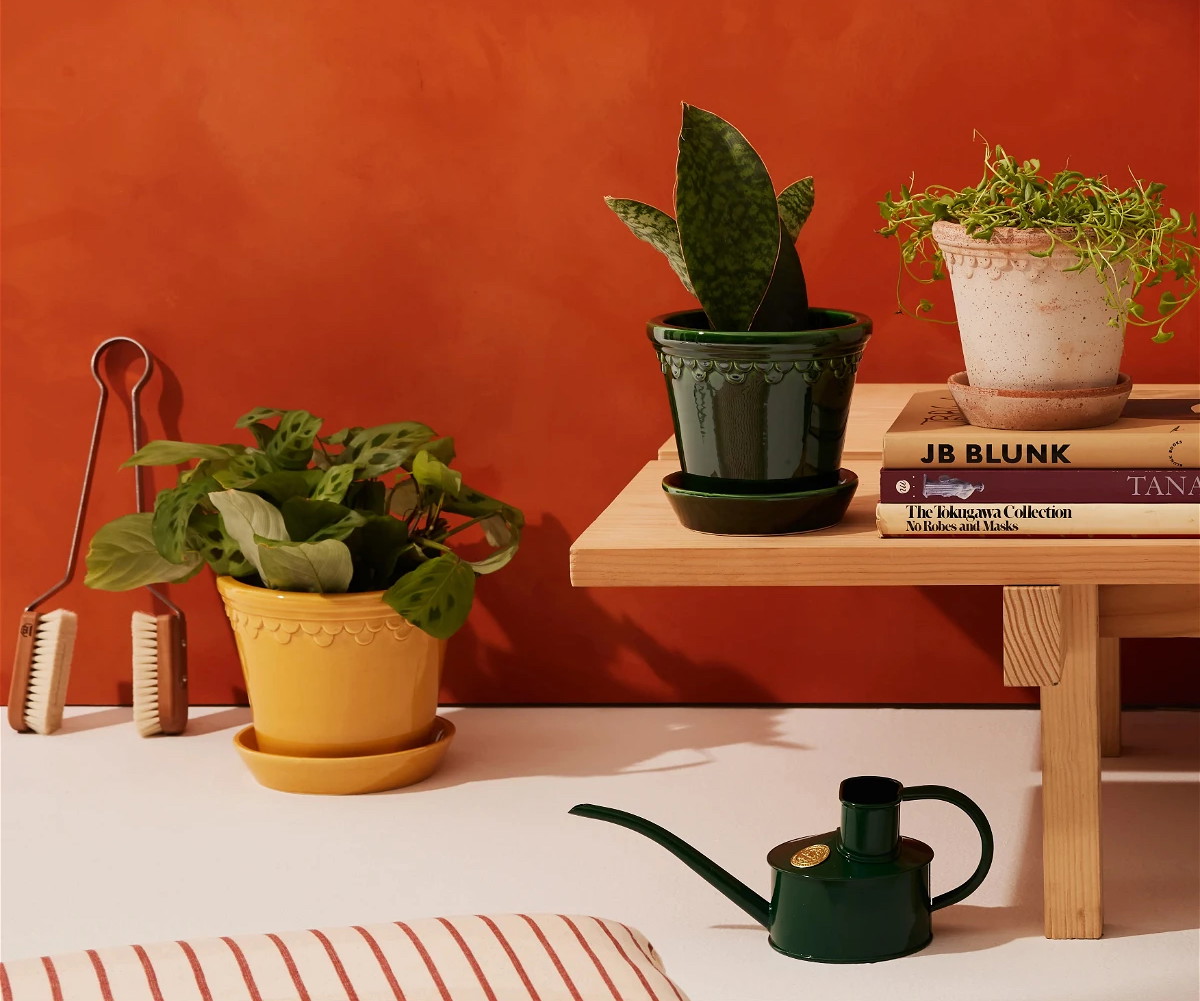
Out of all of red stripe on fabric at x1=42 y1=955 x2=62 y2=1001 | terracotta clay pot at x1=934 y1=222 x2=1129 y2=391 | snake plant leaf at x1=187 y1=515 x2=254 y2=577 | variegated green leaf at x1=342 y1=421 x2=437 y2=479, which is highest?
terracotta clay pot at x1=934 y1=222 x2=1129 y2=391

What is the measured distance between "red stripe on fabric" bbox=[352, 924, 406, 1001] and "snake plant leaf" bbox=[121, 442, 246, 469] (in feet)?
3.83

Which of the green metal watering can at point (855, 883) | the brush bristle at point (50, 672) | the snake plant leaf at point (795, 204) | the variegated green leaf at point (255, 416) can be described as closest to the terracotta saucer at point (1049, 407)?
the snake plant leaf at point (795, 204)

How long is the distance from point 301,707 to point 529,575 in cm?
46

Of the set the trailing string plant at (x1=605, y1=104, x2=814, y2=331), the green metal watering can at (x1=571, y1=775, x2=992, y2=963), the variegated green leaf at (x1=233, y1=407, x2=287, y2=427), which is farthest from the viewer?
the variegated green leaf at (x1=233, y1=407, x2=287, y2=427)

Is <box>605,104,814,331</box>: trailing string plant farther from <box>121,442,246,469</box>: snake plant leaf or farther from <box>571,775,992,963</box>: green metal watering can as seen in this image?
<box>121,442,246,469</box>: snake plant leaf

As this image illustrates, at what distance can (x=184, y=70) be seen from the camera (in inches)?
81.4

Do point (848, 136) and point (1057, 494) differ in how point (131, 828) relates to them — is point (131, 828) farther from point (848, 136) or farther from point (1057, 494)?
point (848, 136)

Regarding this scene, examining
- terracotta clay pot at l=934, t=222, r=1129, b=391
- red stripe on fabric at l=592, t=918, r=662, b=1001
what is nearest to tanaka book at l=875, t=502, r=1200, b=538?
terracotta clay pot at l=934, t=222, r=1129, b=391

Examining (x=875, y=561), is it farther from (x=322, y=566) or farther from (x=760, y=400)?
(x=322, y=566)

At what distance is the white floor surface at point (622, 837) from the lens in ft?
4.41

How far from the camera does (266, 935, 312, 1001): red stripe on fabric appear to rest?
2.34 ft

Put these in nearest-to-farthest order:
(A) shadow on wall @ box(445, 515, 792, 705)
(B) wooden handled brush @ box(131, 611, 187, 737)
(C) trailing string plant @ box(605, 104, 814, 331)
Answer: (C) trailing string plant @ box(605, 104, 814, 331)
(B) wooden handled brush @ box(131, 611, 187, 737)
(A) shadow on wall @ box(445, 515, 792, 705)

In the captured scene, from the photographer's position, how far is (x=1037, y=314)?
4.17 feet

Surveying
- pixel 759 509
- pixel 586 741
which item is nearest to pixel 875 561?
pixel 759 509
